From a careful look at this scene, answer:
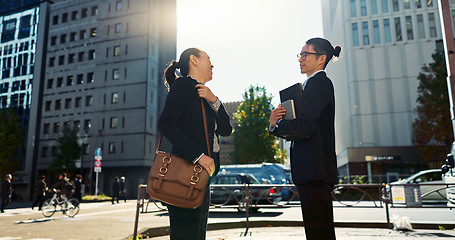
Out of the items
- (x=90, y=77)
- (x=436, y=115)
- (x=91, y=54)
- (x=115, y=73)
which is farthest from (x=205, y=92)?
(x=91, y=54)

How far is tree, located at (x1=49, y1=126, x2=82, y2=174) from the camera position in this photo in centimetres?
3581

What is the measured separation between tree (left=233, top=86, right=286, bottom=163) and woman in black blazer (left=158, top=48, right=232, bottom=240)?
120ft

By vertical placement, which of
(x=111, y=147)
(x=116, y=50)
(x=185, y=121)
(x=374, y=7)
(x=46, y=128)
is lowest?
(x=185, y=121)

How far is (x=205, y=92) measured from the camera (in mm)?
2426

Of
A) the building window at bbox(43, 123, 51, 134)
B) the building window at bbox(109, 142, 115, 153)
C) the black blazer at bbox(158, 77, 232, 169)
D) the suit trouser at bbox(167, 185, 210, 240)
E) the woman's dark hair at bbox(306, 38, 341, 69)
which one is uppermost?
the building window at bbox(43, 123, 51, 134)

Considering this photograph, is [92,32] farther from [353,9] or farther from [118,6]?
[353,9]

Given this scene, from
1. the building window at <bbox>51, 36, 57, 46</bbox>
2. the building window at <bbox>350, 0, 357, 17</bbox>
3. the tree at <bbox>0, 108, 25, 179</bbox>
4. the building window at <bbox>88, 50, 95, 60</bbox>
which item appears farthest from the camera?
the building window at <bbox>51, 36, 57, 46</bbox>

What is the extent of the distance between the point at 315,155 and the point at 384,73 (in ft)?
128

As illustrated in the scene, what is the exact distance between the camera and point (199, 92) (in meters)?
2.42

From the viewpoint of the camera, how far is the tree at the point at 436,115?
26.9 meters

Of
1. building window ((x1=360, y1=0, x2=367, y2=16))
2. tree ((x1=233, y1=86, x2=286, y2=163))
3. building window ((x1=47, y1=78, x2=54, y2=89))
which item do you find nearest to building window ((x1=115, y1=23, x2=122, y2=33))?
building window ((x1=47, y1=78, x2=54, y2=89))

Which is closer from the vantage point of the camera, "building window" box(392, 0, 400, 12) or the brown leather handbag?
the brown leather handbag

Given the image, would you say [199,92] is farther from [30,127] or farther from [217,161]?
[30,127]

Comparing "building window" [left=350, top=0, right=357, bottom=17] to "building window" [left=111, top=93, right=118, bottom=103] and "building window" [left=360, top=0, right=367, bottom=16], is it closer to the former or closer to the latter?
"building window" [left=360, top=0, right=367, bottom=16]
